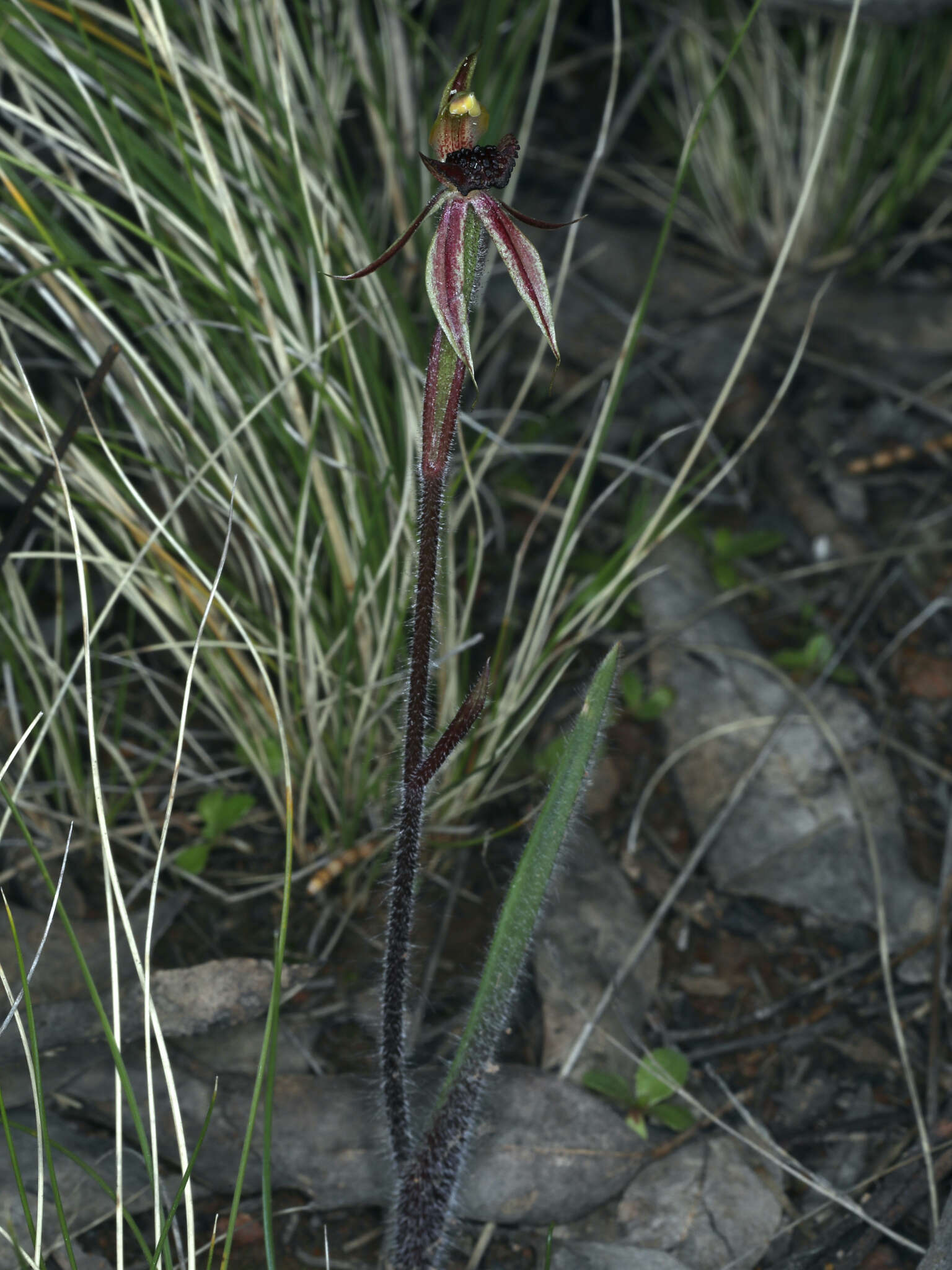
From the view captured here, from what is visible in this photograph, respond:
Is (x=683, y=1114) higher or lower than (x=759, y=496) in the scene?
lower

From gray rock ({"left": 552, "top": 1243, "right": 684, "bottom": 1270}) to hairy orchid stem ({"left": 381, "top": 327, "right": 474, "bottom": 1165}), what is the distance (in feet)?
0.87

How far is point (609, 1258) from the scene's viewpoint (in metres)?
1.52

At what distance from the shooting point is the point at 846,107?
310 cm

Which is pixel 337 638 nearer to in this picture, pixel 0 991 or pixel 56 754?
pixel 56 754

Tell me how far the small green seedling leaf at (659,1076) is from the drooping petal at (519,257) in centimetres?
113

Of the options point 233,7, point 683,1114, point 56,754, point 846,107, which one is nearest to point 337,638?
point 56,754

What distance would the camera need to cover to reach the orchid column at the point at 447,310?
0.95 meters

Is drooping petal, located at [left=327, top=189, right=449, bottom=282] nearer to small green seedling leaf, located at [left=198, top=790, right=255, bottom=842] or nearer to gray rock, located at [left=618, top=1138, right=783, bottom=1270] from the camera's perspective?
small green seedling leaf, located at [left=198, top=790, right=255, bottom=842]

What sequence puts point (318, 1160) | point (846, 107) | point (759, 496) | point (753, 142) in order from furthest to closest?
point (753, 142), point (846, 107), point (759, 496), point (318, 1160)

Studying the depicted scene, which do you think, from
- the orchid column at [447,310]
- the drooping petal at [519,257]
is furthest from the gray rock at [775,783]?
the drooping petal at [519,257]

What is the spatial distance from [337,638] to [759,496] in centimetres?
123

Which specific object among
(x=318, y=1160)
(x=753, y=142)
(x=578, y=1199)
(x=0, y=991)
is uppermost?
(x=753, y=142)

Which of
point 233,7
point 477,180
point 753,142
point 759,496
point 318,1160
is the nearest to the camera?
point 477,180

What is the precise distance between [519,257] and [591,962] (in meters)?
1.22
